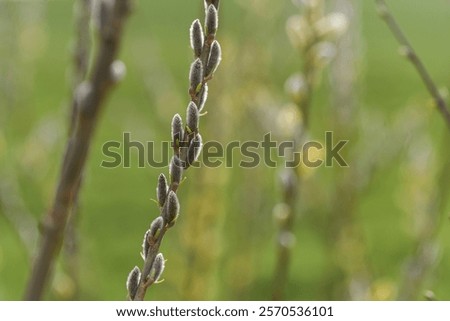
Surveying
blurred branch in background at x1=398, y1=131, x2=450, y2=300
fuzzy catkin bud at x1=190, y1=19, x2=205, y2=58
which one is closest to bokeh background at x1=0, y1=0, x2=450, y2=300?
blurred branch in background at x1=398, y1=131, x2=450, y2=300

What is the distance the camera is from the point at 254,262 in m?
1.37

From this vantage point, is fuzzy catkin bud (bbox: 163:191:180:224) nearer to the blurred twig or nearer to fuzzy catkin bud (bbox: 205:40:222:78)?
fuzzy catkin bud (bbox: 205:40:222:78)

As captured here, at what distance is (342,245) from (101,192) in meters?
2.03

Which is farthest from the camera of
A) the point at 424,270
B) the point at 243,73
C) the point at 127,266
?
the point at 127,266

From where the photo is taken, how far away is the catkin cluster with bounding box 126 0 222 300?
363mm

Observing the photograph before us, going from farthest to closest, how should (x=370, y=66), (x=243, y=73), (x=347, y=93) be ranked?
(x=370, y=66), (x=243, y=73), (x=347, y=93)

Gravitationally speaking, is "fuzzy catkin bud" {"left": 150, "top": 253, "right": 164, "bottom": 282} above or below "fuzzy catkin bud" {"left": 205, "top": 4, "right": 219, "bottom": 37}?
below

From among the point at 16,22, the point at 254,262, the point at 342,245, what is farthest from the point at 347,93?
the point at 16,22

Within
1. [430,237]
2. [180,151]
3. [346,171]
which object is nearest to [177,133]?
[180,151]

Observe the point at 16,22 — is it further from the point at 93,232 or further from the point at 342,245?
the point at 93,232

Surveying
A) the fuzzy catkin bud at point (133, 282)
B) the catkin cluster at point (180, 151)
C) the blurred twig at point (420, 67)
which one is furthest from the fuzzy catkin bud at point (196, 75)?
the blurred twig at point (420, 67)

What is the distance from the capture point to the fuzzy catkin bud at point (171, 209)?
1.19 feet

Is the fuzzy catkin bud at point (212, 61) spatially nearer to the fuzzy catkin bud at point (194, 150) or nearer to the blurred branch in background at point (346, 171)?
the fuzzy catkin bud at point (194, 150)

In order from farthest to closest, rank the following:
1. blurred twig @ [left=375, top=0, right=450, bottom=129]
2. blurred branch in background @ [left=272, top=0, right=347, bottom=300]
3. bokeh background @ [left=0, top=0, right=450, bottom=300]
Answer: bokeh background @ [left=0, top=0, right=450, bottom=300] → blurred branch in background @ [left=272, top=0, right=347, bottom=300] → blurred twig @ [left=375, top=0, right=450, bottom=129]
